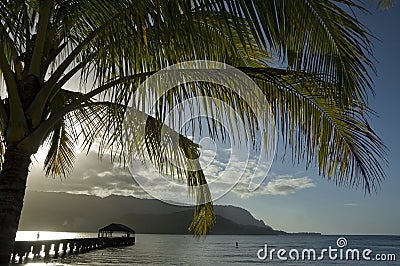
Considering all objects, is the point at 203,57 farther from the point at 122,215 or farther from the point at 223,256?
the point at 122,215

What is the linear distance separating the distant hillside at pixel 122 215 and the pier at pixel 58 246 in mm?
72341

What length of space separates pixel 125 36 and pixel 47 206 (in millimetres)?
148612

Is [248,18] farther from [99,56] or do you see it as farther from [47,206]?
[47,206]

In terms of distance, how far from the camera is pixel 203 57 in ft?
11.8

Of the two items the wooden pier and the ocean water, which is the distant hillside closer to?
the ocean water

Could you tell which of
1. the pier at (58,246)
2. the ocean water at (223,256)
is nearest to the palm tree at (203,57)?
the ocean water at (223,256)

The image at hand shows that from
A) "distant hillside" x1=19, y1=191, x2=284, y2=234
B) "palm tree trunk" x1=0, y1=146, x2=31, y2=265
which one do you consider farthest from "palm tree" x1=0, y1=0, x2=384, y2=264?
"distant hillside" x1=19, y1=191, x2=284, y2=234

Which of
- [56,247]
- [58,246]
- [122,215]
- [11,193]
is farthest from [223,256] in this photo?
[122,215]

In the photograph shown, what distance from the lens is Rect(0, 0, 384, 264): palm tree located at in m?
3.18

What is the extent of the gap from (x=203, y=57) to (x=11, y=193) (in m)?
1.85

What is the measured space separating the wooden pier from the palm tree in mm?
20062

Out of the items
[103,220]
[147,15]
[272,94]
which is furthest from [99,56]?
[103,220]

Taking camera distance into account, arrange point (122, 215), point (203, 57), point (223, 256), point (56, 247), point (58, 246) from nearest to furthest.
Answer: point (203, 57) → point (56, 247) → point (58, 246) → point (223, 256) → point (122, 215)

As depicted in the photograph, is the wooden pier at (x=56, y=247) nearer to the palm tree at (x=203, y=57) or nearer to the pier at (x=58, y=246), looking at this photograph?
the pier at (x=58, y=246)
